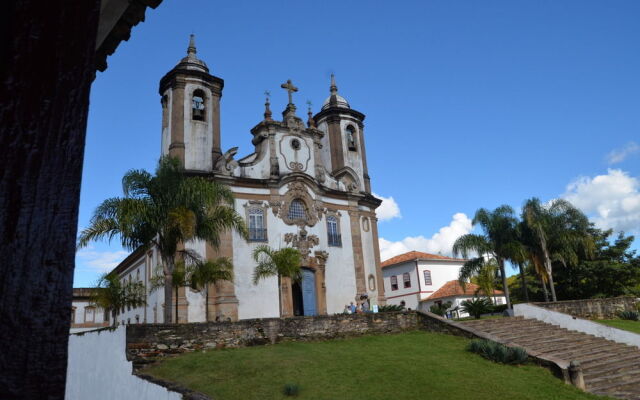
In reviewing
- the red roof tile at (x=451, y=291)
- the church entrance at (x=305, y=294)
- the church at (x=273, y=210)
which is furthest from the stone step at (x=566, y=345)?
the red roof tile at (x=451, y=291)

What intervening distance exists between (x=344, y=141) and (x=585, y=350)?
1703 centimetres

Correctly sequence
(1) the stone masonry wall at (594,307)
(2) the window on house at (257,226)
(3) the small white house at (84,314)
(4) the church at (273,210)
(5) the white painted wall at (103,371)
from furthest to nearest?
(3) the small white house at (84,314)
(2) the window on house at (257,226)
(4) the church at (273,210)
(1) the stone masonry wall at (594,307)
(5) the white painted wall at (103,371)

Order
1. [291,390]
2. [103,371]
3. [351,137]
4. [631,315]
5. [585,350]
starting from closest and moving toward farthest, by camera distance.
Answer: [291,390]
[103,371]
[585,350]
[631,315]
[351,137]

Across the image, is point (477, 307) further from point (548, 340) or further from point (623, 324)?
point (623, 324)

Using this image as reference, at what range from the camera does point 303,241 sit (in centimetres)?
2402

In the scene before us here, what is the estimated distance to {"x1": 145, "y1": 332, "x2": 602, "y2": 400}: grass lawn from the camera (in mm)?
10016

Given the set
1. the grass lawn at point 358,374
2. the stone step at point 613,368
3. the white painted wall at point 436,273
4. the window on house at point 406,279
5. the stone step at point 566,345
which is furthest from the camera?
the window on house at point 406,279

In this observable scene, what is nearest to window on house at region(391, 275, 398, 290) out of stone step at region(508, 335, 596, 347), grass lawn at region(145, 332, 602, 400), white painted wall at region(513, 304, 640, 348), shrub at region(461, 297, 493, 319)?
shrub at region(461, 297, 493, 319)

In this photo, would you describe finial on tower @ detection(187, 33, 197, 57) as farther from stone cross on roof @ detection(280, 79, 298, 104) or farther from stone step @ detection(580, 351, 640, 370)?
stone step @ detection(580, 351, 640, 370)

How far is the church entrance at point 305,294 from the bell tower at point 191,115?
22.0 ft

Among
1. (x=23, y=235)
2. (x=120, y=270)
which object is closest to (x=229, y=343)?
(x=23, y=235)

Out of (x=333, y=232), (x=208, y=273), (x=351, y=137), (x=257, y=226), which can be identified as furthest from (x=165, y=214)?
(x=351, y=137)

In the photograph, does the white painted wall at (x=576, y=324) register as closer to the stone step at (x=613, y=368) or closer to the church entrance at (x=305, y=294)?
the stone step at (x=613, y=368)

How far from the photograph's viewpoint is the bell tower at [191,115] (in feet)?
76.7
